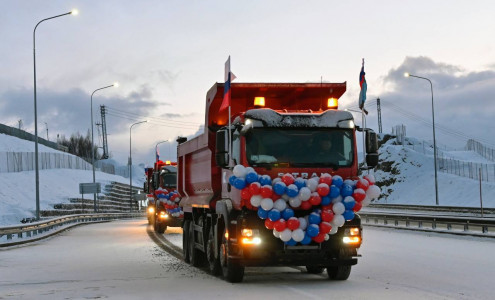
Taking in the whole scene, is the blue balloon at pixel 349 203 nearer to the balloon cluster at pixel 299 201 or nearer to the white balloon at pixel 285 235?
the balloon cluster at pixel 299 201

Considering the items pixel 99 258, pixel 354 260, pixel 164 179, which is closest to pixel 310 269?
pixel 354 260

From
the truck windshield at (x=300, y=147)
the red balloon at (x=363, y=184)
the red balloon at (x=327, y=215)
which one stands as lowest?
the red balloon at (x=327, y=215)

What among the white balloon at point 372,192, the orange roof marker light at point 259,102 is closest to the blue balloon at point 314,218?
the white balloon at point 372,192

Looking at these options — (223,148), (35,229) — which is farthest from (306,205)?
(35,229)

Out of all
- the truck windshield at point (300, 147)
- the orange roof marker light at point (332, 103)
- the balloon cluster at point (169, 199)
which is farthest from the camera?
the balloon cluster at point (169, 199)

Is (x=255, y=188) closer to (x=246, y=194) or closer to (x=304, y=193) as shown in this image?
(x=246, y=194)

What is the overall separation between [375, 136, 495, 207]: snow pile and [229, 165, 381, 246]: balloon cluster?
55.8 m

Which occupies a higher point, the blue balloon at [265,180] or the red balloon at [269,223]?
the blue balloon at [265,180]

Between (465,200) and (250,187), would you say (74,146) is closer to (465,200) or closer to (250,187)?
(465,200)

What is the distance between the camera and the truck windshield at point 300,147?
12.3 m

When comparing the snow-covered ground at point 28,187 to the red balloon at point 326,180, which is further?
Result: the snow-covered ground at point 28,187

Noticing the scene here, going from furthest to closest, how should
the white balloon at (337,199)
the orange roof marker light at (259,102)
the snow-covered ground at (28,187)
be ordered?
1. the snow-covered ground at (28,187)
2. the orange roof marker light at (259,102)
3. the white balloon at (337,199)

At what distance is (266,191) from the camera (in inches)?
460

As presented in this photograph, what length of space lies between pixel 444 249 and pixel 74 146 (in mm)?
152048
